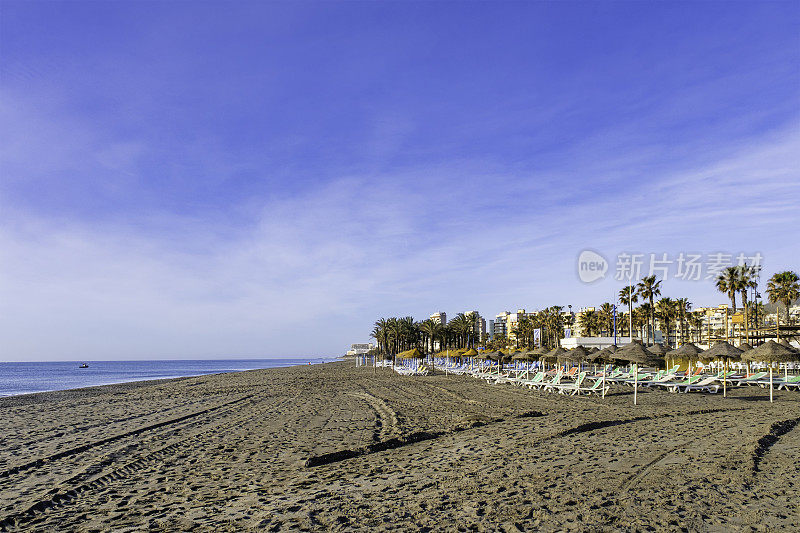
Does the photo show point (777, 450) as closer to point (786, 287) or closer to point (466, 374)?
point (466, 374)

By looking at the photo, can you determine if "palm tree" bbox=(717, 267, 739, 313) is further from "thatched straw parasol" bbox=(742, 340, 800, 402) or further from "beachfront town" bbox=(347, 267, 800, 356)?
"thatched straw parasol" bbox=(742, 340, 800, 402)

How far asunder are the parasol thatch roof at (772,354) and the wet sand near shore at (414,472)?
274 cm

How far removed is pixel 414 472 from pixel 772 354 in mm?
13330

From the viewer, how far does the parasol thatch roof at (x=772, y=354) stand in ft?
51.2

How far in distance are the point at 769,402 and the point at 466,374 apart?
771 inches

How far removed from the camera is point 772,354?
15703 millimetres

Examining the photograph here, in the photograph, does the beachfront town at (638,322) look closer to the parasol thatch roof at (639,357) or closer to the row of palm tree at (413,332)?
the row of palm tree at (413,332)

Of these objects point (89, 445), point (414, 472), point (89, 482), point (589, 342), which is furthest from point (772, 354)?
point (589, 342)

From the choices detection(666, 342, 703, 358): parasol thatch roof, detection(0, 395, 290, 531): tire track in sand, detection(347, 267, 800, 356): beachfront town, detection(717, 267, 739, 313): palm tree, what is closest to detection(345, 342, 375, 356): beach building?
detection(347, 267, 800, 356): beachfront town

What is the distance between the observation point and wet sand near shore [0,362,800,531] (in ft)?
17.1

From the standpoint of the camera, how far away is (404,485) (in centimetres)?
634

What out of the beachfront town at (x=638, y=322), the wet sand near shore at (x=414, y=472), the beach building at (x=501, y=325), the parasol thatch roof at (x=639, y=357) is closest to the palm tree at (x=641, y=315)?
the beachfront town at (x=638, y=322)

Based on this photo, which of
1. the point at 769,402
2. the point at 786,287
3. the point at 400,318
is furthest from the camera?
the point at 400,318

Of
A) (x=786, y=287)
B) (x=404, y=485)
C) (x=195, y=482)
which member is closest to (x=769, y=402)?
(x=404, y=485)
